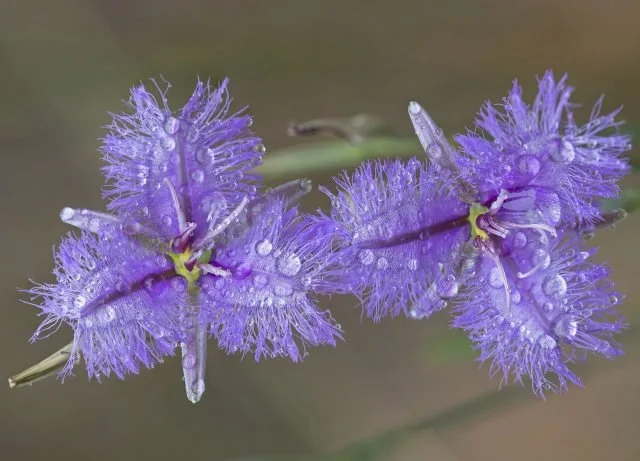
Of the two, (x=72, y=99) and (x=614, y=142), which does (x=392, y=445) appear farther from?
(x=72, y=99)

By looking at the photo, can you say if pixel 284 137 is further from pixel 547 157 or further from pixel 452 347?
pixel 547 157

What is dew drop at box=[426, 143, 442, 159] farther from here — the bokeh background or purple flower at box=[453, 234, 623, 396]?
the bokeh background

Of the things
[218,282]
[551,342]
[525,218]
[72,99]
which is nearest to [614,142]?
[525,218]

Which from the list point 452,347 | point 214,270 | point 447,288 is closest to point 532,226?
point 447,288

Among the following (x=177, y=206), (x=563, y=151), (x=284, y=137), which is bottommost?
(x=563, y=151)

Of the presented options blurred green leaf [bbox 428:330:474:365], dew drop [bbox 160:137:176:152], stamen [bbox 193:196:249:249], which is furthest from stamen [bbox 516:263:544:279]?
blurred green leaf [bbox 428:330:474:365]
